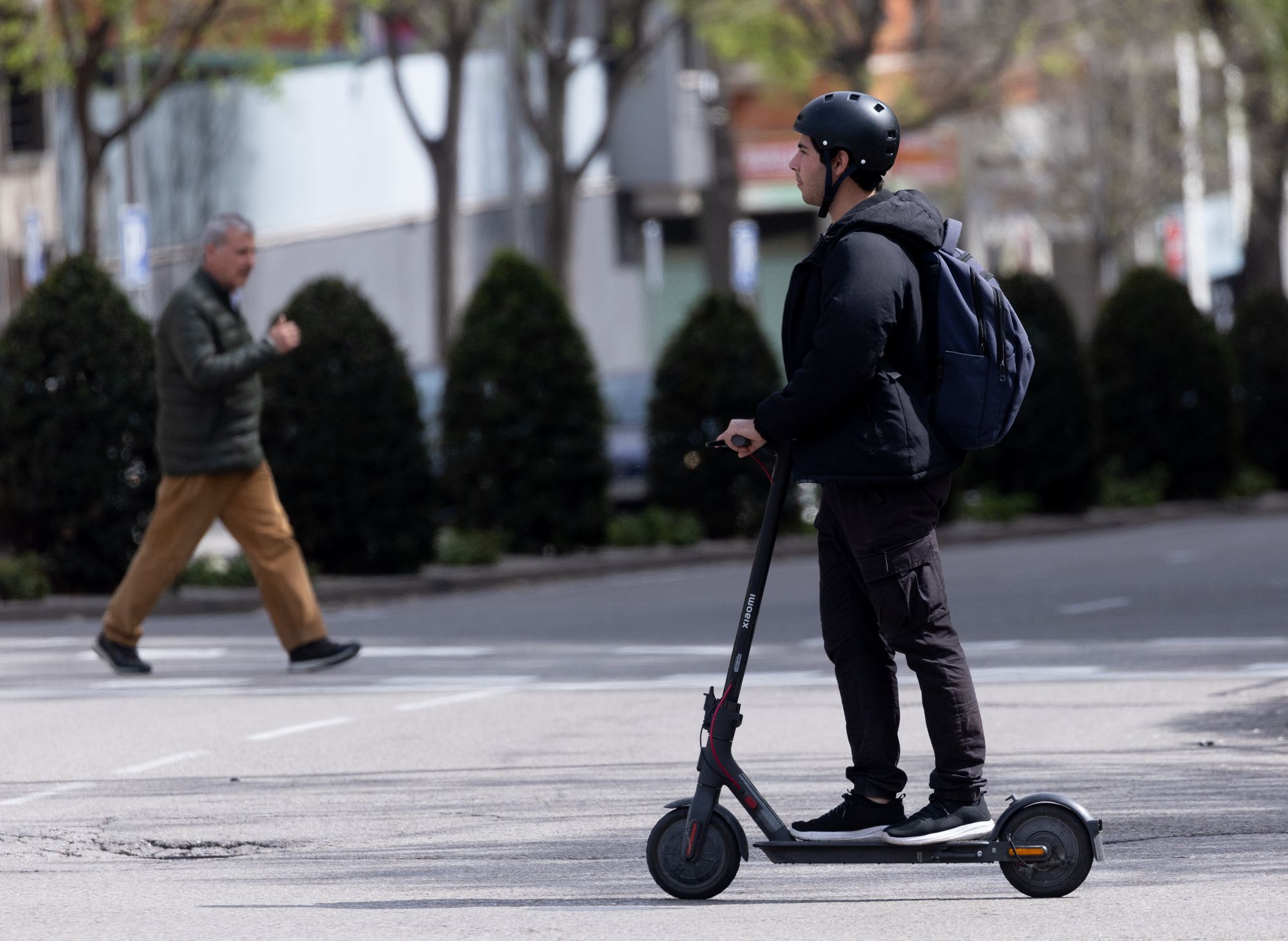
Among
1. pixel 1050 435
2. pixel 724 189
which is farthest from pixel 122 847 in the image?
pixel 724 189

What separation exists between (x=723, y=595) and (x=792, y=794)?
→ 8553 millimetres

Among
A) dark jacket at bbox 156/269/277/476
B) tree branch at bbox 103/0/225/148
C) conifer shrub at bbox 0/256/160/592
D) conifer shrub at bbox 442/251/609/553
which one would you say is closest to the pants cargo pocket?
dark jacket at bbox 156/269/277/476

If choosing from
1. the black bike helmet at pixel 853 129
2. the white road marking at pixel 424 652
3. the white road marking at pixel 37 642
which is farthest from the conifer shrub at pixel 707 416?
the black bike helmet at pixel 853 129

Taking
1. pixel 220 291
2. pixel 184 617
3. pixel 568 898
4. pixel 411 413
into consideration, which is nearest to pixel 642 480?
pixel 411 413

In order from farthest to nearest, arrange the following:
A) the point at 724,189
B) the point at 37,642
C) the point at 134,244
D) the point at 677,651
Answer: the point at 724,189 < the point at 134,244 < the point at 37,642 < the point at 677,651

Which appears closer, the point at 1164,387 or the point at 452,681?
the point at 452,681

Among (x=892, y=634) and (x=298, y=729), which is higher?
(x=892, y=634)

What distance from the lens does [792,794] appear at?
7777 millimetres

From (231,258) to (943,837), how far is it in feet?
21.5

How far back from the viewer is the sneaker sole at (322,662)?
1165cm

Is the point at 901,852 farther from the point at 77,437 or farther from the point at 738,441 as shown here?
the point at 77,437

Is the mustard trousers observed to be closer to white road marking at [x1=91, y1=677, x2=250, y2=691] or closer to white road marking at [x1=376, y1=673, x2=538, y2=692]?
white road marking at [x1=91, y1=677, x2=250, y2=691]

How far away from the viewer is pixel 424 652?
12859mm

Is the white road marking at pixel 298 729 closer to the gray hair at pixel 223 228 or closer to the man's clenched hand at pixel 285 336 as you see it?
the man's clenched hand at pixel 285 336
